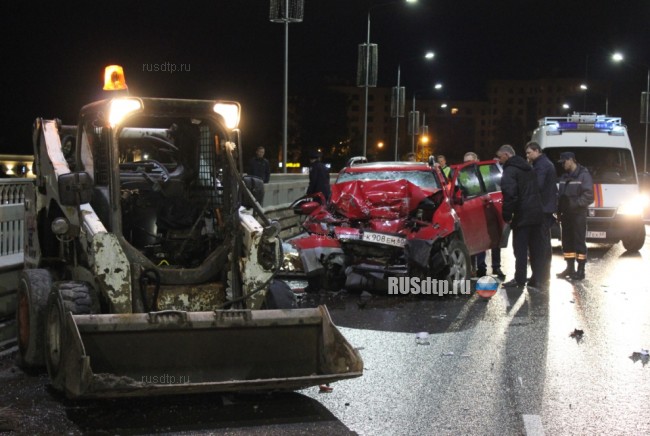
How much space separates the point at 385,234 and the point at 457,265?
3.75 ft

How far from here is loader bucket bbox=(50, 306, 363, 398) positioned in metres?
5.70

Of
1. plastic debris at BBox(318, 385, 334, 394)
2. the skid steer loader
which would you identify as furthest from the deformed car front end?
plastic debris at BBox(318, 385, 334, 394)

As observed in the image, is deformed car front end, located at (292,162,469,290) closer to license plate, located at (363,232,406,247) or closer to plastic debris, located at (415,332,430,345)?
license plate, located at (363,232,406,247)

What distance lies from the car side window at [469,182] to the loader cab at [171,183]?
18.3 feet

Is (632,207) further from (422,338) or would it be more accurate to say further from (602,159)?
(422,338)

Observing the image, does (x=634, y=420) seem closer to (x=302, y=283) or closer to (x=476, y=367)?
(x=476, y=367)

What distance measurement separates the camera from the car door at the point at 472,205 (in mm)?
12094

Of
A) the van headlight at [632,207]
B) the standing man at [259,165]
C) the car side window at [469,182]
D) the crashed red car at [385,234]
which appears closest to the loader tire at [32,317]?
the crashed red car at [385,234]

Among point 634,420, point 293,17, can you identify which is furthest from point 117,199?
point 293,17

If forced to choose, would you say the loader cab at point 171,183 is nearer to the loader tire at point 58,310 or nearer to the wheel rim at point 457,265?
the loader tire at point 58,310

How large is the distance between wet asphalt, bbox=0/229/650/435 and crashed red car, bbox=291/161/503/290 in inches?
46.8

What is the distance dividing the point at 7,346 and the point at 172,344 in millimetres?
2764

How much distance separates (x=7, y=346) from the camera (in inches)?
316

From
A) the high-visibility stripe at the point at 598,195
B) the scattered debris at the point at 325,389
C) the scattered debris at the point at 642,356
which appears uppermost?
the high-visibility stripe at the point at 598,195
